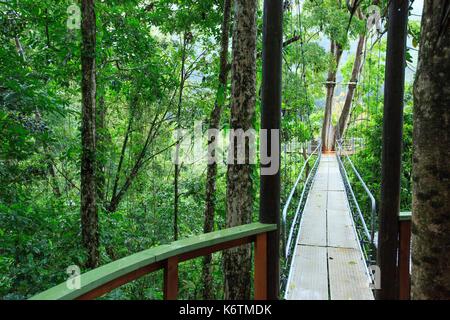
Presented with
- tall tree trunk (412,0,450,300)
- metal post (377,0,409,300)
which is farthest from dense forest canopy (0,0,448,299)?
tall tree trunk (412,0,450,300)

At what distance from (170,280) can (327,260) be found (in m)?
2.17

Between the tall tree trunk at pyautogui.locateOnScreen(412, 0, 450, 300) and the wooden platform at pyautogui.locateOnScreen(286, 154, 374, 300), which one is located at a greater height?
the tall tree trunk at pyautogui.locateOnScreen(412, 0, 450, 300)

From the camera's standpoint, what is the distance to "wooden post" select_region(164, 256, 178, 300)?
1.18 meters

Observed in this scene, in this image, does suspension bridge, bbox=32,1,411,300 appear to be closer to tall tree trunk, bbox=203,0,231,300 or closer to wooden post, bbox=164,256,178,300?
wooden post, bbox=164,256,178,300

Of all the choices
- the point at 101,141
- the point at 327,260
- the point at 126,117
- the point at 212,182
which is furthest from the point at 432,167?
the point at 126,117

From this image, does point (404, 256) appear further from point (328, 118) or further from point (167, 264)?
point (328, 118)

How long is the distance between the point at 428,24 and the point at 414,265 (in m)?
0.76

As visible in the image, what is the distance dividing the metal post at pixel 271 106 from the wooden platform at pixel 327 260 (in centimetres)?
86

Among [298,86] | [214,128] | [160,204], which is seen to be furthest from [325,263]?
[160,204]

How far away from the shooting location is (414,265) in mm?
1224

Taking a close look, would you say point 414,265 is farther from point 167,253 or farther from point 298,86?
point 298,86

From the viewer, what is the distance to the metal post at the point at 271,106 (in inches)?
66.9

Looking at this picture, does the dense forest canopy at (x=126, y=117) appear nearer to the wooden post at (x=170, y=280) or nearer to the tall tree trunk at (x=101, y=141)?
the tall tree trunk at (x=101, y=141)

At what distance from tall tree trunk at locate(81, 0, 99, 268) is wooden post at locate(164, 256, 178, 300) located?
2.70 meters
